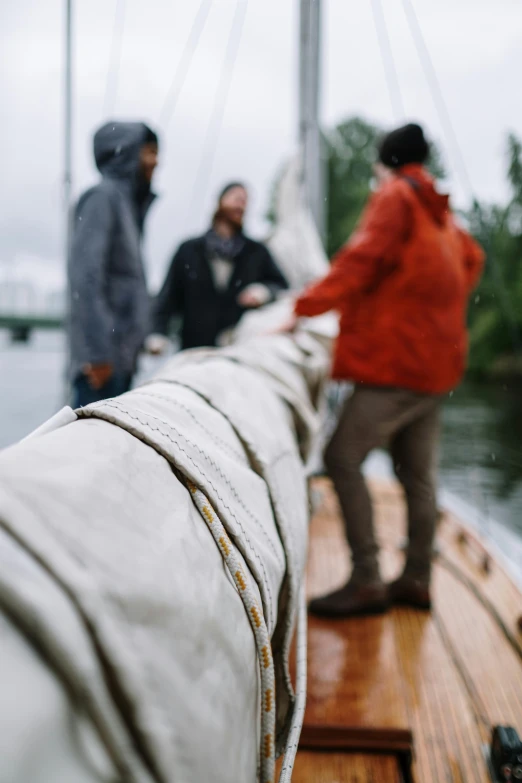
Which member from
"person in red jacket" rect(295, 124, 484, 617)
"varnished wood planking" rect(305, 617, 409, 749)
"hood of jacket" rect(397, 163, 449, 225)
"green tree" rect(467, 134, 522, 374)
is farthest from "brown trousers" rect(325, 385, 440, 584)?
"green tree" rect(467, 134, 522, 374)

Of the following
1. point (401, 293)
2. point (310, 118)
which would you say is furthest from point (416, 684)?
point (310, 118)

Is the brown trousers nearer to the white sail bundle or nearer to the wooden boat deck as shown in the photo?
the wooden boat deck

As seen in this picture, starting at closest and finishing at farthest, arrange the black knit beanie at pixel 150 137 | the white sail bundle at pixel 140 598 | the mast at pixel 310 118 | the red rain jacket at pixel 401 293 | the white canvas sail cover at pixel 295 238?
the white sail bundle at pixel 140 598, the black knit beanie at pixel 150 137, the red rain jacket at pixel 401 293, the white canvas sail cover at pixel 295 238, the mast at pixel 310 118

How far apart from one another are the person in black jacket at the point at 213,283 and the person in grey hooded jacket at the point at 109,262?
75cm

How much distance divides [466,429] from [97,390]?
397 inches

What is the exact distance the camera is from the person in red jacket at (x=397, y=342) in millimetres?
1578

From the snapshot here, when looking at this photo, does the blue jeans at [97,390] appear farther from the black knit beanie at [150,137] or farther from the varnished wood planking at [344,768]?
the varnished wood planking at [344,768]

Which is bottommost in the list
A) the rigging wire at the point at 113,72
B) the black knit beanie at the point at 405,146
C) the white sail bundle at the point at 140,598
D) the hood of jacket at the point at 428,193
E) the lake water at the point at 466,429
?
the lake water at the point at 466,429

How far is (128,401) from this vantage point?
646mm

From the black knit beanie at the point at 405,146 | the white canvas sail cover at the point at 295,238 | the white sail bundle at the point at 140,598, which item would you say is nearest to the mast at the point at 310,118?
the white canvas sail cover at the point at 295,238

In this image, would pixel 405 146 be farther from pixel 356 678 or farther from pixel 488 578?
pixel 488 578

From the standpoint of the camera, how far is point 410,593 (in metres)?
1.81

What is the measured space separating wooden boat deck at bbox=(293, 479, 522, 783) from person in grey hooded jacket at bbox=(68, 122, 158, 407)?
81 centimetres

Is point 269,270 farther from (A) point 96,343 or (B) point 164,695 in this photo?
(B) point 164,695
